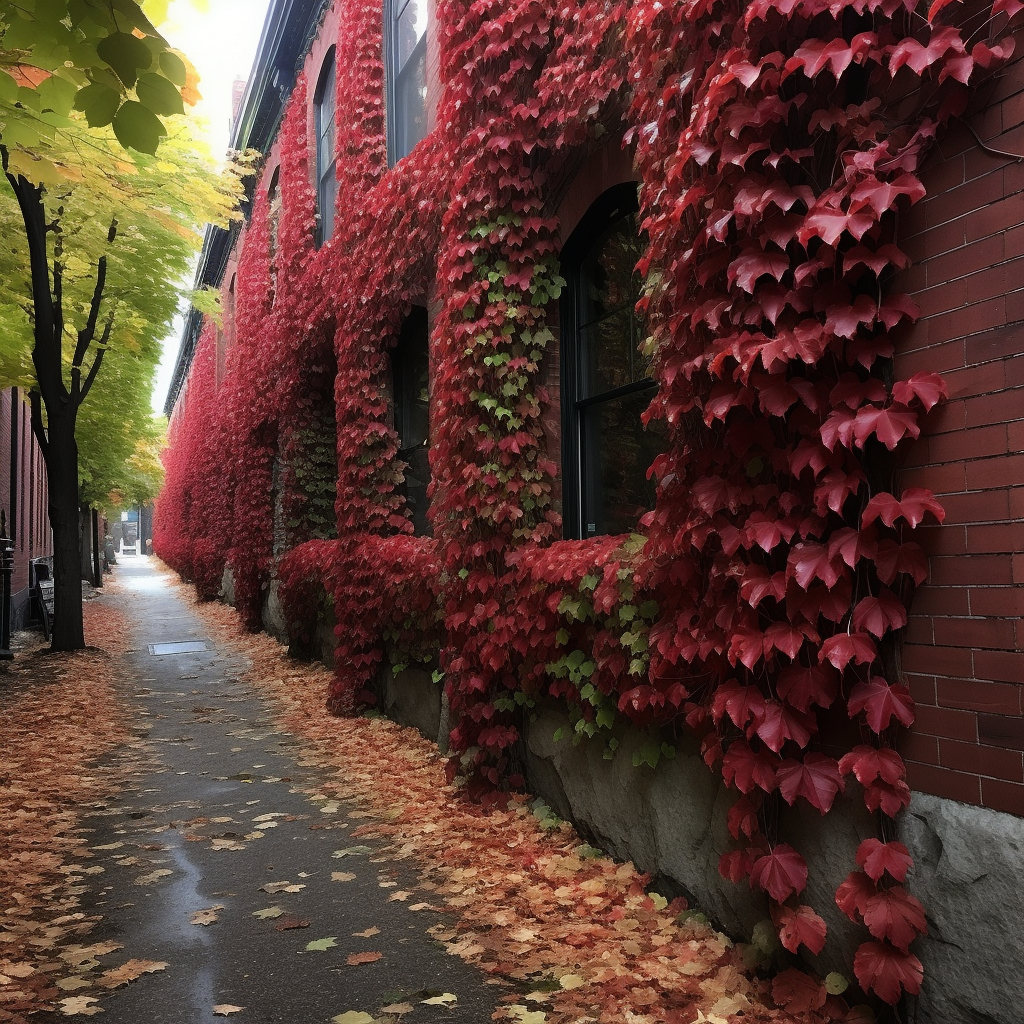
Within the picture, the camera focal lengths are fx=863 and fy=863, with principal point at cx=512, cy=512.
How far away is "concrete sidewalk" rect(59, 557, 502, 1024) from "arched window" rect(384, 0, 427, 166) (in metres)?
6.00

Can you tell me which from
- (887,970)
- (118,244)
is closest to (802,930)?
(887,970)

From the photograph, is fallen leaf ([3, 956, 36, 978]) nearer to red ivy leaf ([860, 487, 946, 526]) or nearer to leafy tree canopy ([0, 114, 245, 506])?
red ivy leaf ([860, 487, 946, 526])

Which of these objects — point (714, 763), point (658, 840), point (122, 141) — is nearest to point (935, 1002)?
point (714, 763)

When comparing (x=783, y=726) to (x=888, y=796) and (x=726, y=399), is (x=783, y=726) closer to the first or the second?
(x=888, y=796)

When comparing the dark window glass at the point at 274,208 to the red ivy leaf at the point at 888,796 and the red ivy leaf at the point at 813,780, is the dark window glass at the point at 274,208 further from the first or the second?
the red ivy leaf at the point at 888,796

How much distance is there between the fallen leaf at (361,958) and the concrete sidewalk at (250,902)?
1 cm

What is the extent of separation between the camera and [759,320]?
2.98 m

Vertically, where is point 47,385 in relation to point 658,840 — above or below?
above

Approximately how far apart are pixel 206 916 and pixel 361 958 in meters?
0.90

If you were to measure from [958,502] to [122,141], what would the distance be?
3225 millimetres

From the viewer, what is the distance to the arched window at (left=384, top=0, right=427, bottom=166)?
27.2ft

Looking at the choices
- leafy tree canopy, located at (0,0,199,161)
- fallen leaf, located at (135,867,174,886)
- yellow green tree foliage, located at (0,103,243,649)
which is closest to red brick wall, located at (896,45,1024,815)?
leafy tree canopy, located at (0,0,199,161)

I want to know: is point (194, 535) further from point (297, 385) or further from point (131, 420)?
point (297, 385)

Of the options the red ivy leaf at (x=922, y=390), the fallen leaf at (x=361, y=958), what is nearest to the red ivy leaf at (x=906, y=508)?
the red ivy leaf at (x=922, y=390)
